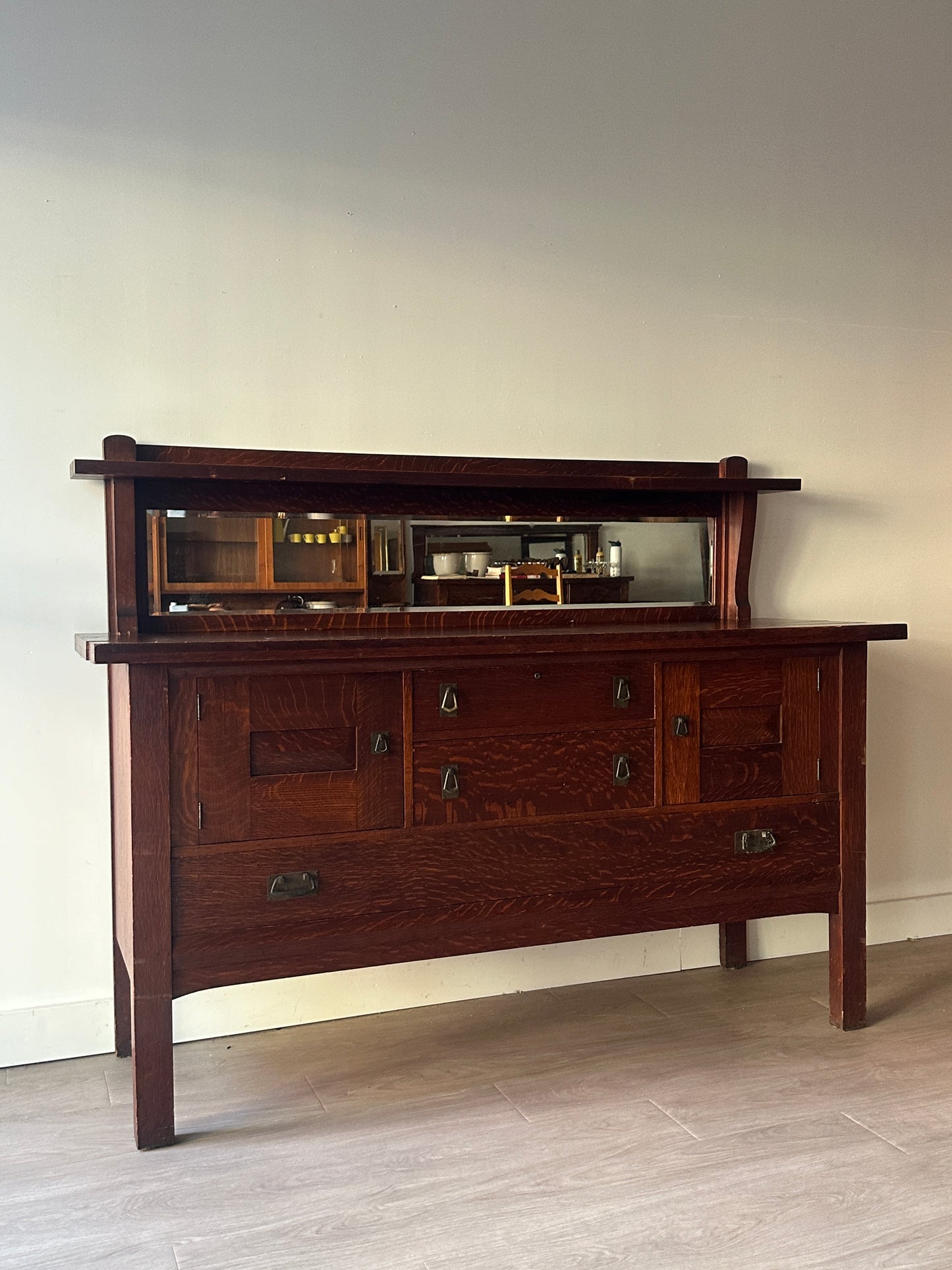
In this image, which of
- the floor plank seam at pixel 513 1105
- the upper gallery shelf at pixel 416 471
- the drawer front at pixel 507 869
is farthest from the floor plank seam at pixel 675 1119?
the upper gallery shelf at pixel 416 471

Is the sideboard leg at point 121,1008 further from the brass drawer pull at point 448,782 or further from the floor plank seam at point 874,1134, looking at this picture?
the floor plank seam at point 874,1134

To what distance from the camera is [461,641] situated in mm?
2238

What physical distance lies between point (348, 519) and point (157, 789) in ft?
2.75

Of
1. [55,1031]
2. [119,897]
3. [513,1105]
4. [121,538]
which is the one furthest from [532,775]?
[55,1031]

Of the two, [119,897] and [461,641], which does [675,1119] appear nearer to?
[461,641]

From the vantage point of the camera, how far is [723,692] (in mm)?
2455

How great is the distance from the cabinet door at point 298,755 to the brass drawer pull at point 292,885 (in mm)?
76

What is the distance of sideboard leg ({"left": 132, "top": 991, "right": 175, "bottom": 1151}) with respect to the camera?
208cm

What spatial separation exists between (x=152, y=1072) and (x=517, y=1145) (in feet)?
2.19

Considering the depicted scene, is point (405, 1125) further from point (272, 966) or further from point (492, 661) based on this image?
point (492, 661)

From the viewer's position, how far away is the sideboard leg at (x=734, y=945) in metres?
3.04

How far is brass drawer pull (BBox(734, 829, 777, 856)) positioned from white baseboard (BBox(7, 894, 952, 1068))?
1.57 ft

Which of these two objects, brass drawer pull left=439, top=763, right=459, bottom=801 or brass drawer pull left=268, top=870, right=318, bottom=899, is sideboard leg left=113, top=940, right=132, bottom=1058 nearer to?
brass drawer pull left=268, top=870, right=318, bottom=899

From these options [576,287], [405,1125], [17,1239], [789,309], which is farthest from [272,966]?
[789,309]
